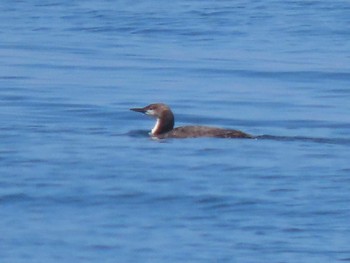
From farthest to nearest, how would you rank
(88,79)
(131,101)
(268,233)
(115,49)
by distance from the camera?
(115,49), (88,79), (131,101), (268,233)

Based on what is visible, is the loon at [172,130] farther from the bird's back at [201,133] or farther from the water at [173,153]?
the water at [173,153]

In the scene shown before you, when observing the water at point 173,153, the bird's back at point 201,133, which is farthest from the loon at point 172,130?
the water at point 173,153

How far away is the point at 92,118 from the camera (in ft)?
65.5

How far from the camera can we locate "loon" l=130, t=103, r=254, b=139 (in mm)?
17797

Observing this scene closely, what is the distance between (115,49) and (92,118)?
1155cm

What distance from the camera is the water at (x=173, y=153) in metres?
12.9

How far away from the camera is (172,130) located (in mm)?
18453

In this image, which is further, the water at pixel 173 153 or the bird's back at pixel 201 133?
the bird's back at pixel 201 133

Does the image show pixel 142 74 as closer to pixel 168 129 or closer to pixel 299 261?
pixel 168 129

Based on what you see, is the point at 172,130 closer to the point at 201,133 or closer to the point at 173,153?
the point at 201,133

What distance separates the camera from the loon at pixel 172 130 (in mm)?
17797

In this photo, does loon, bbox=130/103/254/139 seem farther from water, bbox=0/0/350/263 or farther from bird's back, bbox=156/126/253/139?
water, bbox=0/0/350/263

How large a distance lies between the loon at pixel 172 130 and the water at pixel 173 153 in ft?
0.33

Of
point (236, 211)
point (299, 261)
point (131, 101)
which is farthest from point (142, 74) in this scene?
point (299, 261)
